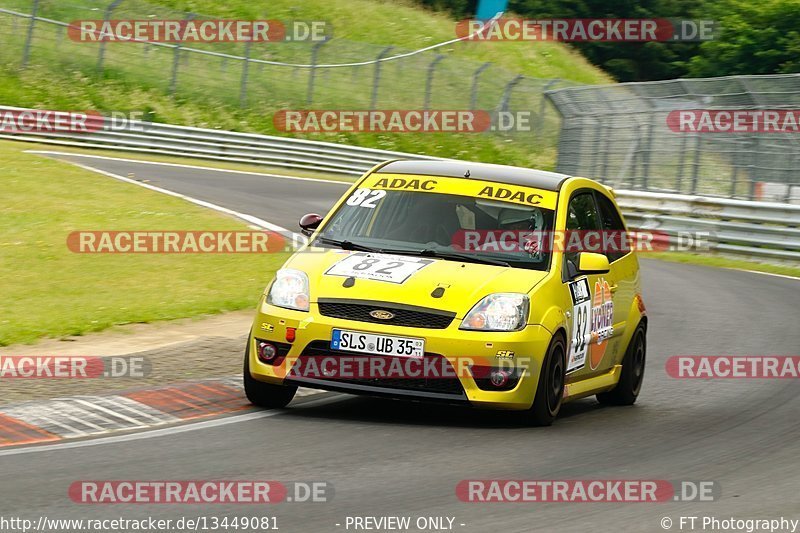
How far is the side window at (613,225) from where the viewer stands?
10.1 m

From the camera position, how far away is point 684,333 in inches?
562

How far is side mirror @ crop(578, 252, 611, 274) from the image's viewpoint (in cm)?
896

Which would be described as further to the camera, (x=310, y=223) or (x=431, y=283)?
(x=310, y=223)

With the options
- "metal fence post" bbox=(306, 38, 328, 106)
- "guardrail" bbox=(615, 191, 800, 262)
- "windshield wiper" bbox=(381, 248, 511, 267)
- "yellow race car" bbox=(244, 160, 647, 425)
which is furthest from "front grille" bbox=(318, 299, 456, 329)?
"metal fence post" bbox=(306, 38, 328, 106)

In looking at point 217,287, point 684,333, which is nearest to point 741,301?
point 684,333

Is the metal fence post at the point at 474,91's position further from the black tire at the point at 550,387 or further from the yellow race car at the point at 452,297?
the black tire at the point at 550,387

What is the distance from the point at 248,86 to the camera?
42094 millimetres

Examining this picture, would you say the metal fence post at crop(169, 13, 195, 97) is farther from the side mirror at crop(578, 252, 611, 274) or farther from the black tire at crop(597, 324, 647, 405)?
the side mirror at crop(578, 252, 611, 274)
